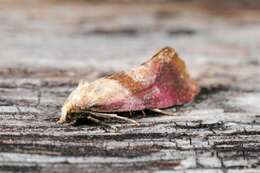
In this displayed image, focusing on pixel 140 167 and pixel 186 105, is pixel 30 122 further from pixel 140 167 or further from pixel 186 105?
pixel 186 105

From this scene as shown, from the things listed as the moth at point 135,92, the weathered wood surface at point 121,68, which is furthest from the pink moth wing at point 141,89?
the weathered wood surface at point 121,68

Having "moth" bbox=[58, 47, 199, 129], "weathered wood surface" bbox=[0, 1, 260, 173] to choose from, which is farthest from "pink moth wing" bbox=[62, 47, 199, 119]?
"weathered wood surface" bbox=[0, 1, 260, 173]

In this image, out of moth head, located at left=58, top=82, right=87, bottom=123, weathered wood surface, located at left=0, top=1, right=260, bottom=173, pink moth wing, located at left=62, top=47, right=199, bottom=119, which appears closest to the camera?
weathered wood surface, located at left=0, top=1, right=260, bottom=173

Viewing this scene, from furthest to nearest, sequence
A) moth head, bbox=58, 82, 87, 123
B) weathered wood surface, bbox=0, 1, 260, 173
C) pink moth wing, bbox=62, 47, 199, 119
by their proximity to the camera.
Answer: pink moth wing, bbox=62, 47, 199, 119
moth head, bbox=58, 82, 87, 123
weathered wood surface, bbox=0, 1, 260, 173

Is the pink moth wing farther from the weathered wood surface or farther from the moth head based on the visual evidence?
the weathered wood surface

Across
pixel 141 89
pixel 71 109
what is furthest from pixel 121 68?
pixel 71 109

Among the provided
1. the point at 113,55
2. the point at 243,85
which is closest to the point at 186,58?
the point at 113,55

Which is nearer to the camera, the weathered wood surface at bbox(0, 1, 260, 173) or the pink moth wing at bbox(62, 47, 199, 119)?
the weathered wood surface at bbox(0, 1, 260, 173)
